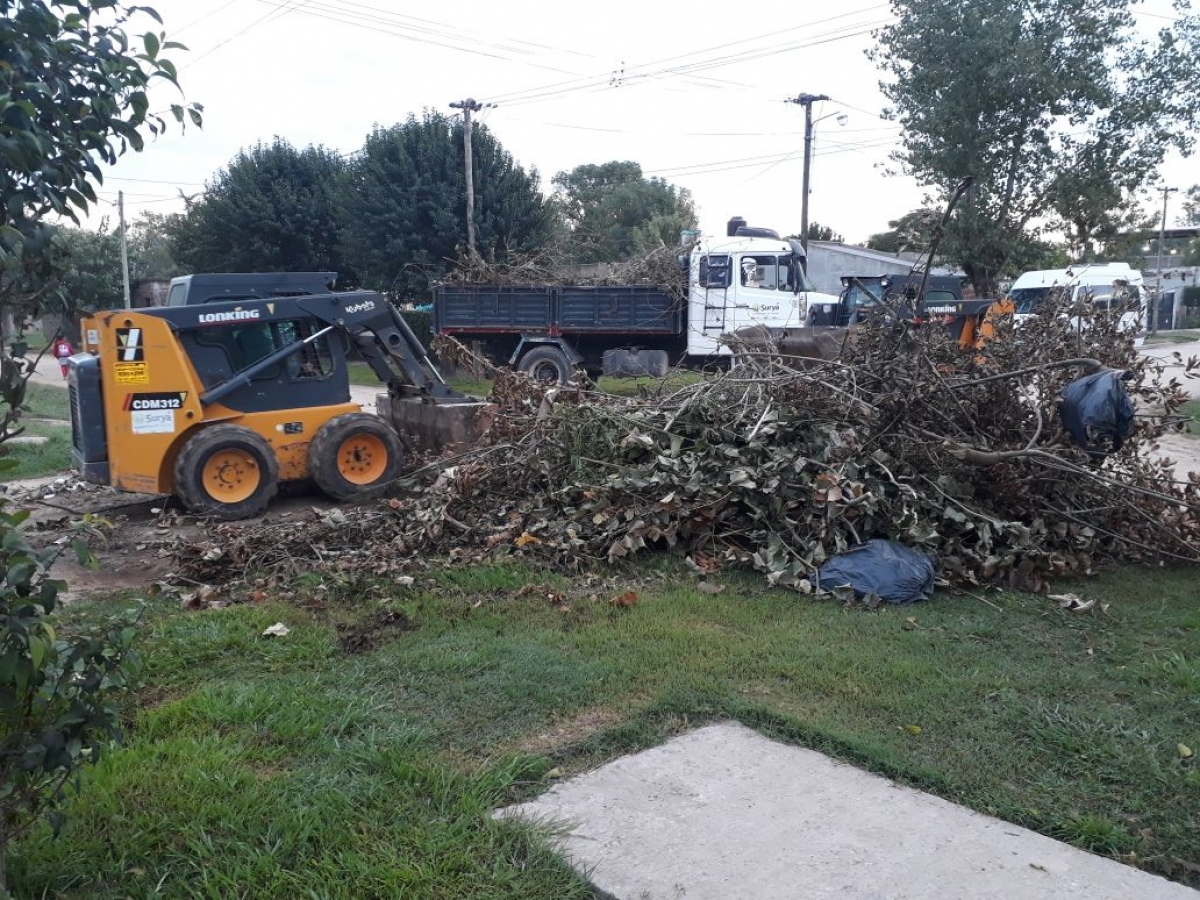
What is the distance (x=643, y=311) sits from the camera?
19062mm

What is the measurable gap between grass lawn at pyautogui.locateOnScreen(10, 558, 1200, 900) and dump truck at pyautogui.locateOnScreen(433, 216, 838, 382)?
1139 cm

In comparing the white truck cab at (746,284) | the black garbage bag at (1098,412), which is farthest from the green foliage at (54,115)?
the white truck cab at (746,284)

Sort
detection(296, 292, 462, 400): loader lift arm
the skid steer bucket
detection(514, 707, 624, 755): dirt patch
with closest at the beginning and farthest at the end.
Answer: detection(514, 707, 624, 755): dirt patch, detection(296, 292, 462, 400): loader lift arm, the skid steer bucket

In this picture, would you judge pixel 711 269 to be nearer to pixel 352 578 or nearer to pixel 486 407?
pixel 486 407

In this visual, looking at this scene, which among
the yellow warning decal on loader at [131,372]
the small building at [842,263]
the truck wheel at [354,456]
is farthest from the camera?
the small building at [842,263]

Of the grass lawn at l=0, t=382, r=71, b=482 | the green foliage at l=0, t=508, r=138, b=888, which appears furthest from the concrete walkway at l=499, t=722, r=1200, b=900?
the grass lawn at l=0, t=382, r=71, b=482

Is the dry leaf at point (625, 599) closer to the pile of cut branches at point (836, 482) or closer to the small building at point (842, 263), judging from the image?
the pile of cut branches at point (836, 482)

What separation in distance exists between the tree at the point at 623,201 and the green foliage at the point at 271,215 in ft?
42.4

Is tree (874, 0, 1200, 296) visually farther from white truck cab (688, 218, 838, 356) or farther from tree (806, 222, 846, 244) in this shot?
tree (806, 222, 846, 244)

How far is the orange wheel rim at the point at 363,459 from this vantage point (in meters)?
9.43

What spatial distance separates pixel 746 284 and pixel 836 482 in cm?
1189

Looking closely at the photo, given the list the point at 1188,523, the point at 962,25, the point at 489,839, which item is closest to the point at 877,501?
the point at 1188,523

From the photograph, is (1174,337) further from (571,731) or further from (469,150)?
(571,731)

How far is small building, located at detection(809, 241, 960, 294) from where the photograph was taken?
123 ft
